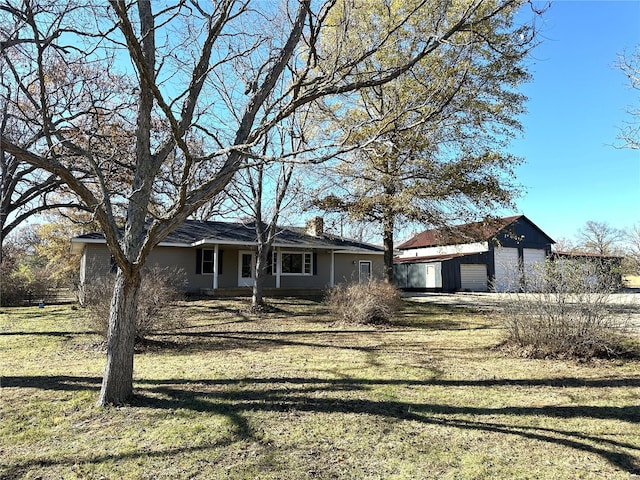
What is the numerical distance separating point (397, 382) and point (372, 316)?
17.8 ft

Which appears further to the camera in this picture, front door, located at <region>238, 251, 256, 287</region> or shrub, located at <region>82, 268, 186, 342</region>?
front door, located at <region>238, 251, 256, 287</region>

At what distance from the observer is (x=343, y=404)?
14.9 ft

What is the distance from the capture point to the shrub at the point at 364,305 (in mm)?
10734

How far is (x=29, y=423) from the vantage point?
4020 millimetres

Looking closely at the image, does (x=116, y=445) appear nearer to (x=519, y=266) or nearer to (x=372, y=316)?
(x=519, y=266)

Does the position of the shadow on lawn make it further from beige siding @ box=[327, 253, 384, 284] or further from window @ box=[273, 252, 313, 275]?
beige siding @ box=[327, 253, 384, 284]

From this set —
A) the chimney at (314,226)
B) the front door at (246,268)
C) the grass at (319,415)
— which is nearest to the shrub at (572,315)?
the grass at (319,415)

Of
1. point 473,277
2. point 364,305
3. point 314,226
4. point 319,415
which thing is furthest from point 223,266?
point 473,277

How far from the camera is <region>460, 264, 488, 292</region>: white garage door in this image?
27641mm

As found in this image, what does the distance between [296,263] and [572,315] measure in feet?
51.4

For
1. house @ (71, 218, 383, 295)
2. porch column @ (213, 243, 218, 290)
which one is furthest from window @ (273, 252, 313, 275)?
porch column @ (213, 243, 218, 290)

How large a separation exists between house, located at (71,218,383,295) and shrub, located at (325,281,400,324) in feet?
18.6

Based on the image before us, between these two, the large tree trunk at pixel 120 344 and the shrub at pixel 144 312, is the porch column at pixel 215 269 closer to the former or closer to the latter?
the shrub at pixel 144 312

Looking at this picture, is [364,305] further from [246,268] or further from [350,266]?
[350,266]
